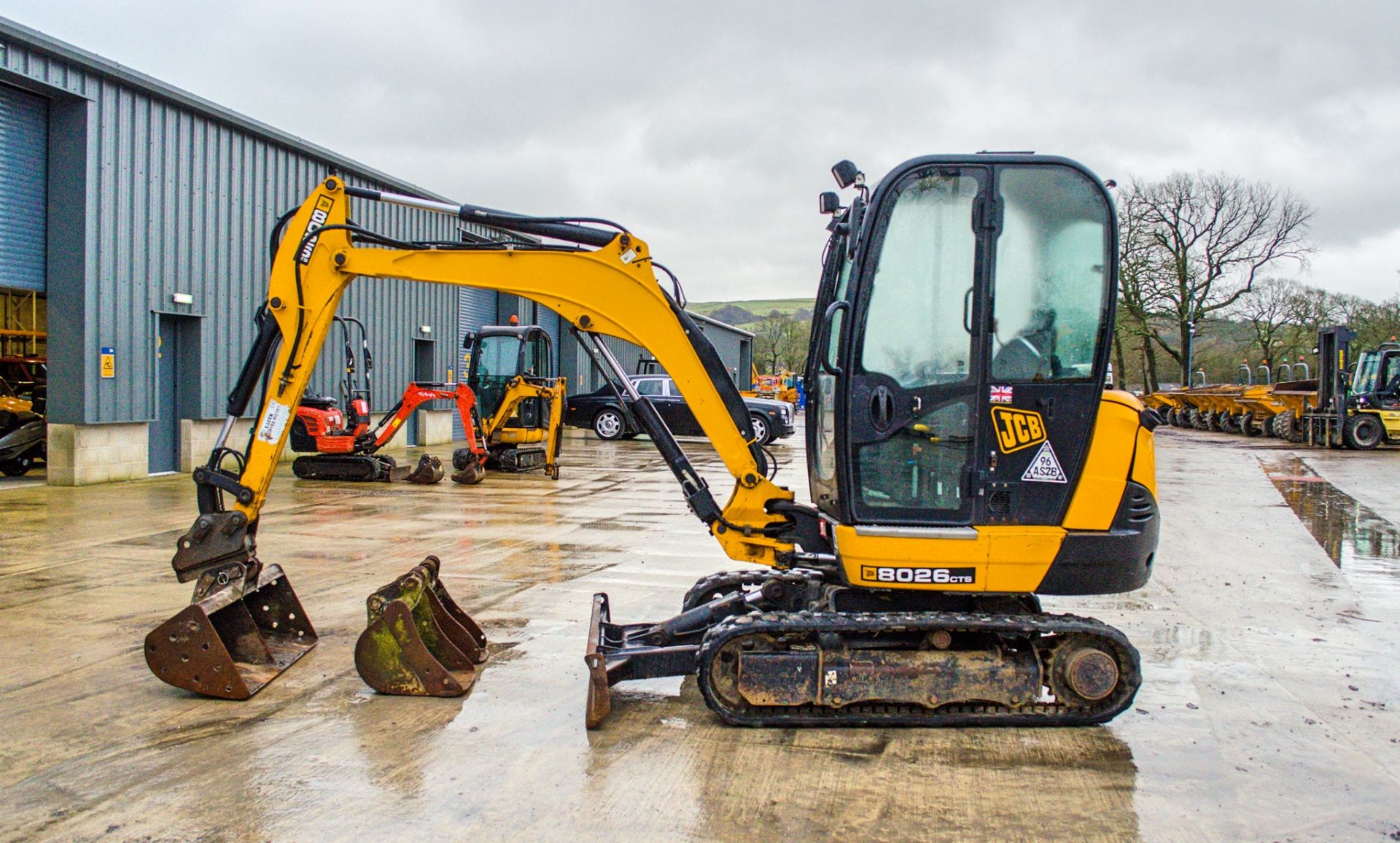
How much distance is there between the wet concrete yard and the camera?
351 centimetres

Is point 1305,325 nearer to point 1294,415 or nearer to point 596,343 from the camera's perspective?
point 1294,415

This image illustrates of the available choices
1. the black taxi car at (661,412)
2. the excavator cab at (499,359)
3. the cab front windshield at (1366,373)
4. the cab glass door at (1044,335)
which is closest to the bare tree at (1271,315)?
the cab front windshield at (1366,373)

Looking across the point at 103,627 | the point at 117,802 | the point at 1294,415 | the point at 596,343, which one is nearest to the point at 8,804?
the point at 117,802

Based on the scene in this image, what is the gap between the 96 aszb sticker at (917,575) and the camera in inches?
172

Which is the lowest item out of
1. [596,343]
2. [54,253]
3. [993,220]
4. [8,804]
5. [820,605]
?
[8,804]

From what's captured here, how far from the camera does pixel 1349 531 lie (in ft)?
35.2

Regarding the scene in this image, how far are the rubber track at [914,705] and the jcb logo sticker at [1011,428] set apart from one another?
2.58 ft

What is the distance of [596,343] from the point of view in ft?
17.4

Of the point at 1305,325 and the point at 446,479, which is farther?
the point at 1305,325

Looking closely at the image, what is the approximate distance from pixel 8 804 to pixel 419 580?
1926 mm

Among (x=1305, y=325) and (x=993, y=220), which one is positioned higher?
(x=1305, y=325)

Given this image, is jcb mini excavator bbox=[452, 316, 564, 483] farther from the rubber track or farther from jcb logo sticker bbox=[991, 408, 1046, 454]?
jcb logo sticker bbox=[991, 408, 1046, 454]

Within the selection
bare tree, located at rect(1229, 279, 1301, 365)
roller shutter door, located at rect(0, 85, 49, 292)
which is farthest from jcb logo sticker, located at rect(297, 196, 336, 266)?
bare tree, located at rect(1229, 279, 1301, 365)

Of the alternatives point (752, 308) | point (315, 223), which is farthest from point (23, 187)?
point (752, 308)
